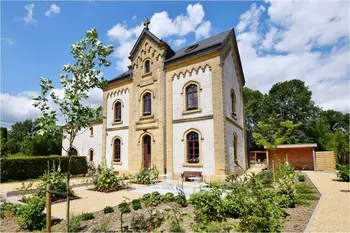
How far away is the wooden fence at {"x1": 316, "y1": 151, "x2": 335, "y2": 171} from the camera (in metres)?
23.5

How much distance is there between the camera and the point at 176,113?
52.9 ft

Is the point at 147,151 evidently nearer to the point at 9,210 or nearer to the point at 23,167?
the point at 23,167

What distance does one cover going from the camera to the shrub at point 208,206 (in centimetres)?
550

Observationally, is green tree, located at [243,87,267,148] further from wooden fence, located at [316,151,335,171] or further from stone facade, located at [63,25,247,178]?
stone facade, located at [63,25,247,178]

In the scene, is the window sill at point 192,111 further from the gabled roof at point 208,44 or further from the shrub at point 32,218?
the shrub at point 32,218

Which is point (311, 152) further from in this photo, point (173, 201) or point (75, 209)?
point (75, 209)

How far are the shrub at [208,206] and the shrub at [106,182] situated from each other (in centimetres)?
725

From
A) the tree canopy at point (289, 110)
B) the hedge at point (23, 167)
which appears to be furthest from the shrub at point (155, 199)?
the tree canopy at point (289, 110)

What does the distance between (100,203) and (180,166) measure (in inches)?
285

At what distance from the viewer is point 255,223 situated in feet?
14.6

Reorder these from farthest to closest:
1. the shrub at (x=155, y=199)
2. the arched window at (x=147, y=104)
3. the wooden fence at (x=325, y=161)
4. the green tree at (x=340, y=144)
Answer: the wooden fence at (x=325, y=161), the green tree at (x=340, y=144), the arched window at (x=147, y=104), the shrub at (x=155, y=199)

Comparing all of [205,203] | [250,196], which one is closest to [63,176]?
[205,203]

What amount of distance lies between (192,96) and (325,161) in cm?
1830

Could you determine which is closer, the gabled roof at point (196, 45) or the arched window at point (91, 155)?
the gabled roof at point (196, 45)
